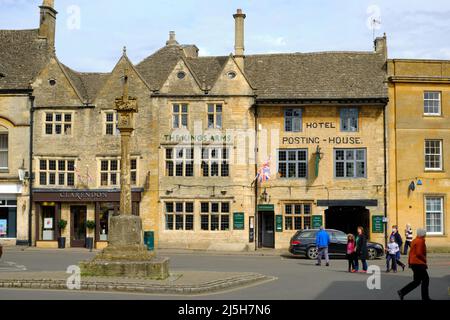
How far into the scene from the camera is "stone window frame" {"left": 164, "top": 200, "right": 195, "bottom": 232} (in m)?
38.9

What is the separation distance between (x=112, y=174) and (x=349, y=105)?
14.6 metres

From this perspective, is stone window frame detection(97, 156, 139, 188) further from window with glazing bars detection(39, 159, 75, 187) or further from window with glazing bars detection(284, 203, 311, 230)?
window with glazing bars detection(284, 203, 311, 230)

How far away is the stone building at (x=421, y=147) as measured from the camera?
3834cm

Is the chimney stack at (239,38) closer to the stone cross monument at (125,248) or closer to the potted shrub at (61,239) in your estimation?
the potted shrub at (61,239)

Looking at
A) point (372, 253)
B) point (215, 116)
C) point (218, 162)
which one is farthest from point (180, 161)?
point (372, 253)

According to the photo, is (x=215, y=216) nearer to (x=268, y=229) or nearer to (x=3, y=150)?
(x=268, y=229)

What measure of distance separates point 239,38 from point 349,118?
8194mm

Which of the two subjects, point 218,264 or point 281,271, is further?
point 218,264

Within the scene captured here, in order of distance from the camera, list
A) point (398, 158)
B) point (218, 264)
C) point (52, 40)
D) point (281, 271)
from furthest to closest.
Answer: point (52, 40)
point (398, 158)
point (218, 264)
point (281, 271)

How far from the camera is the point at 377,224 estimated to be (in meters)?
38.1

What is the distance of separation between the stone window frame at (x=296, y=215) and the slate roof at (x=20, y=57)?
17287 mm

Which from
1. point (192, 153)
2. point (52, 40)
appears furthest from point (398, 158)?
point (52, 40)
